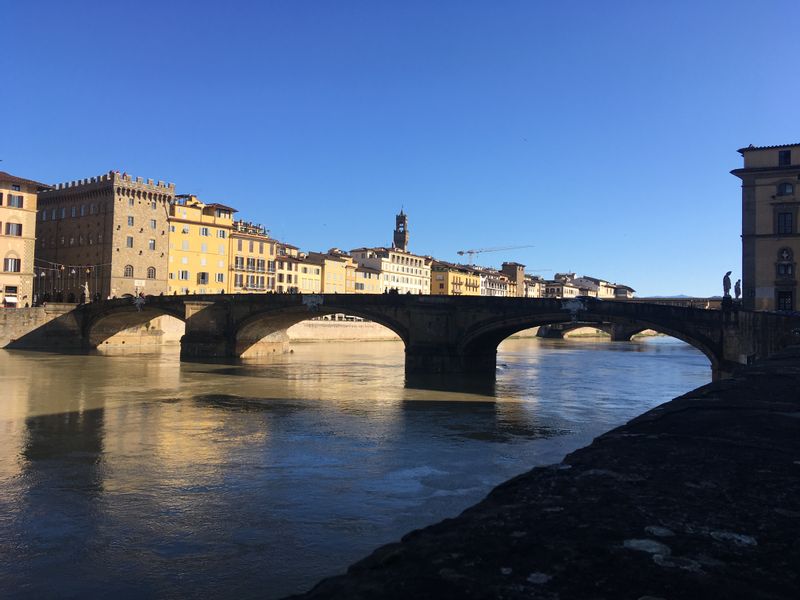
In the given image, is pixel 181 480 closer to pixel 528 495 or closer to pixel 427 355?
pixel 528 495

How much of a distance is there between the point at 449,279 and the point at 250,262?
49039 mm

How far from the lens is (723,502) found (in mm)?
3877

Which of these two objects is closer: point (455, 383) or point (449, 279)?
point (455, 383)

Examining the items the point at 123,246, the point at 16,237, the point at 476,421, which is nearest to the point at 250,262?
the point at 123,246

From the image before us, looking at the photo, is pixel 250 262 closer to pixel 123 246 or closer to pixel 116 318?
pixel 123 246

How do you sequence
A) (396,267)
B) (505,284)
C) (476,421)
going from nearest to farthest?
(476,421) → (396,267) → (505,284)

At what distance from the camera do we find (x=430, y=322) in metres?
42.7

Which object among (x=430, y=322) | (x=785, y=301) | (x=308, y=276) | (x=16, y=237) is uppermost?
(x=16, y=237)

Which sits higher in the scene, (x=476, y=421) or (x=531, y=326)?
(x=531, y=326)

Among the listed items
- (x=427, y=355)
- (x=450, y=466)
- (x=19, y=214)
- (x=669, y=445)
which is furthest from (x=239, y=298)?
(x=669, y=445)

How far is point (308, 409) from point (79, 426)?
26.2ft

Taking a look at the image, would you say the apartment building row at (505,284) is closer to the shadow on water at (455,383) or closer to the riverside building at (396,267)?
the riverside building at (396,267)

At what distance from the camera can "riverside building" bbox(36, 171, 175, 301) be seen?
226 ft

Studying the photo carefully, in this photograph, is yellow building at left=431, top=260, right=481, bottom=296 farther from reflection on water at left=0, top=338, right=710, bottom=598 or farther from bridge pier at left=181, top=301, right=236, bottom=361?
reflection on water at left=0, top=338, right=710, bottom=598
